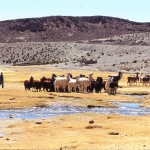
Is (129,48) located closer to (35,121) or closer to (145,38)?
(145,38)

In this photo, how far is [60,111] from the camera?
30188 mm

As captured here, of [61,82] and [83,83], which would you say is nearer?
[61,82]

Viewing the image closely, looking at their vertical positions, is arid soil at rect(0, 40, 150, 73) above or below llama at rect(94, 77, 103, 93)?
above

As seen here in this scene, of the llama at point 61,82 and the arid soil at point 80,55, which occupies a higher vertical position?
the arid soil at point 80,55

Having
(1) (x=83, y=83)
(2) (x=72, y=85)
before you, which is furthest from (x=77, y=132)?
(1) (x=83, y=83)

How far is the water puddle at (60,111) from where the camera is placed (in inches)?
1085

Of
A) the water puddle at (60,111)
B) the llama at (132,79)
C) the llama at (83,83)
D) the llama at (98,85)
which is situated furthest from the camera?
the llama at (132,79)

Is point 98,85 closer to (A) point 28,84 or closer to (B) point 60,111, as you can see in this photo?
(A) point 28,84

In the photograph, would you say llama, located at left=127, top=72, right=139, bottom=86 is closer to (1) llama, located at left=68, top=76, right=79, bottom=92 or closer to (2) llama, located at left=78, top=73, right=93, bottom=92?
(2) llama, located at left=78, top=73, right=93, bottom=92

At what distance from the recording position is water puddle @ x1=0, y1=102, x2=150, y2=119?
90.4 ft

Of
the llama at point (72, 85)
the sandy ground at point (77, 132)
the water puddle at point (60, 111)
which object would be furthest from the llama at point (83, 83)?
the sandy ground at point (77, 132)

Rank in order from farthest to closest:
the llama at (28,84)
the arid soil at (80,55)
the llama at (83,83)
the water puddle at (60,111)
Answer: the arid soil at (80,55)
the llama at (28,84)
the llama at (83,83)
the water puddle at (60,111)

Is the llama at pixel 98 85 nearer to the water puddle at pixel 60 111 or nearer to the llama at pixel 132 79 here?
the water puddle at pixel 60 111

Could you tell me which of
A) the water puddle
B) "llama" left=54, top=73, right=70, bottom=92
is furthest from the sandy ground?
"llama" left=54, top=73, right=70, bottom=92
